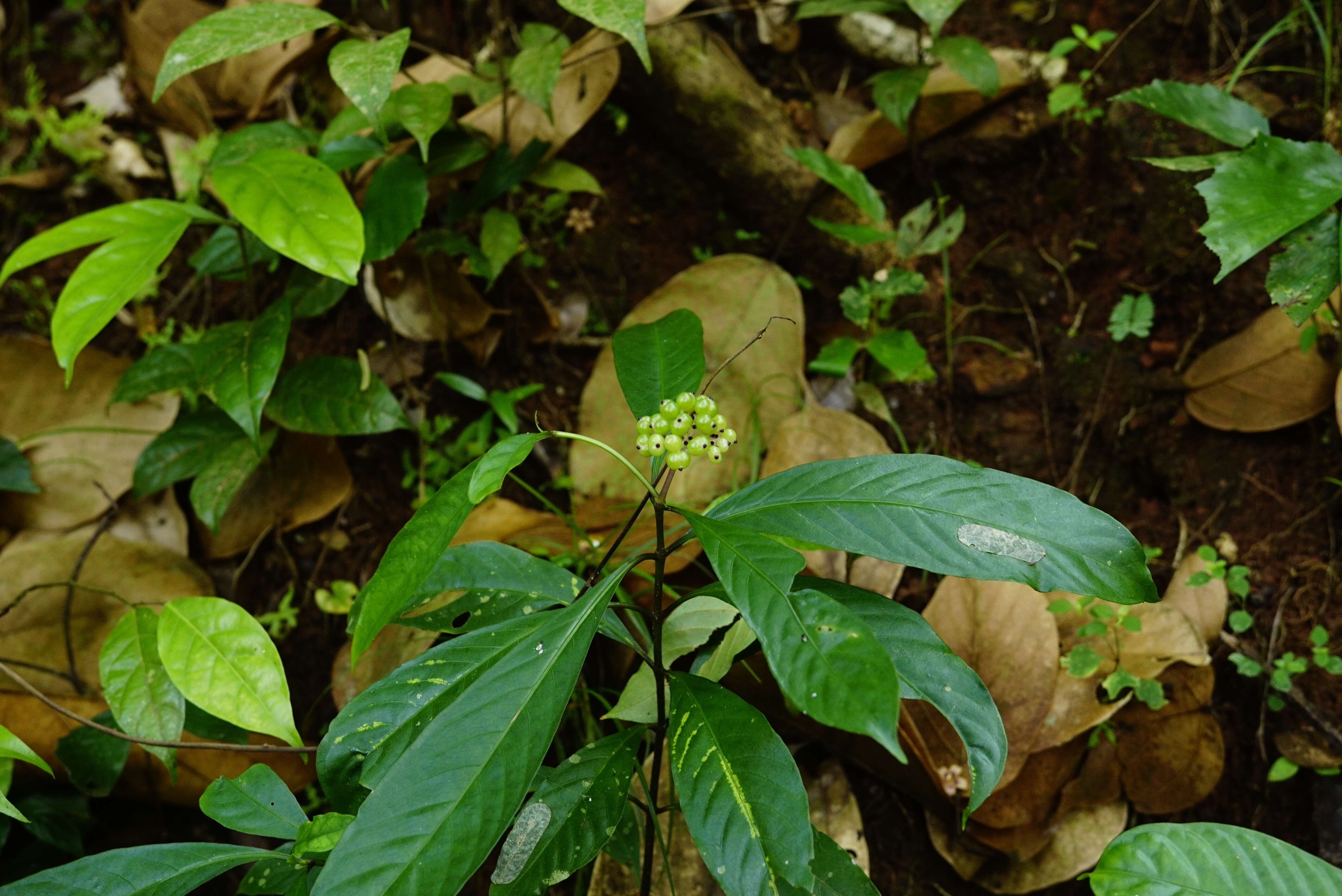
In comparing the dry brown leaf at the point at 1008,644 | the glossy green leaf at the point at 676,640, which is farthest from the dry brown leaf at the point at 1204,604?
the glossy green leaf at the point at 676,640

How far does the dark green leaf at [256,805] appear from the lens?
1.28 meters

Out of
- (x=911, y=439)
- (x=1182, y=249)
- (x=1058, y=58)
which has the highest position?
(x=1058, y=58)

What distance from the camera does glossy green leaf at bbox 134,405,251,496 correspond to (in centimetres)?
197

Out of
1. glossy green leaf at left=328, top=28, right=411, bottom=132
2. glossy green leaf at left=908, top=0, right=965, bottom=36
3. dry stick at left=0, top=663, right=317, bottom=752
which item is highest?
glossy green leaf at left=328, top=28, right=411, bottom=132

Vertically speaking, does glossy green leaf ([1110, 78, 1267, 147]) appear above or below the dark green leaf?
above

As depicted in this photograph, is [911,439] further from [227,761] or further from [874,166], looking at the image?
[227,761]

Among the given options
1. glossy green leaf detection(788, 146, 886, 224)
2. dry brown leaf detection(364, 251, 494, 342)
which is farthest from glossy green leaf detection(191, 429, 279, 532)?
glossy green leaf detection(788, 146, 886, 224)

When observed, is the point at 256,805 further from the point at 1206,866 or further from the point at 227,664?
the point at 1206,866

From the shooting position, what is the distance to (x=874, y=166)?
7.91 feet

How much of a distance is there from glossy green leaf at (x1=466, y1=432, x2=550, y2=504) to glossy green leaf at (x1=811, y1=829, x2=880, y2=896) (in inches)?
27.4

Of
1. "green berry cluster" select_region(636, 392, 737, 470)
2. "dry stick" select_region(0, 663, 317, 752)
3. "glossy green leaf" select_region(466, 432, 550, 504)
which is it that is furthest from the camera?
"dry stick" select_region(0, 663, 317, 752)

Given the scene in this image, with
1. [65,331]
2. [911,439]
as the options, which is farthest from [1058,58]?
[65,331]

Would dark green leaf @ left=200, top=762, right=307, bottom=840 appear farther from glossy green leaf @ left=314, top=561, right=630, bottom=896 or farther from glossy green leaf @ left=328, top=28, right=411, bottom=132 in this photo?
glossy green leaf @ left=328, top=28, right=411, bottom=132

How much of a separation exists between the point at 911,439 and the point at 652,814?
3.97 ft
